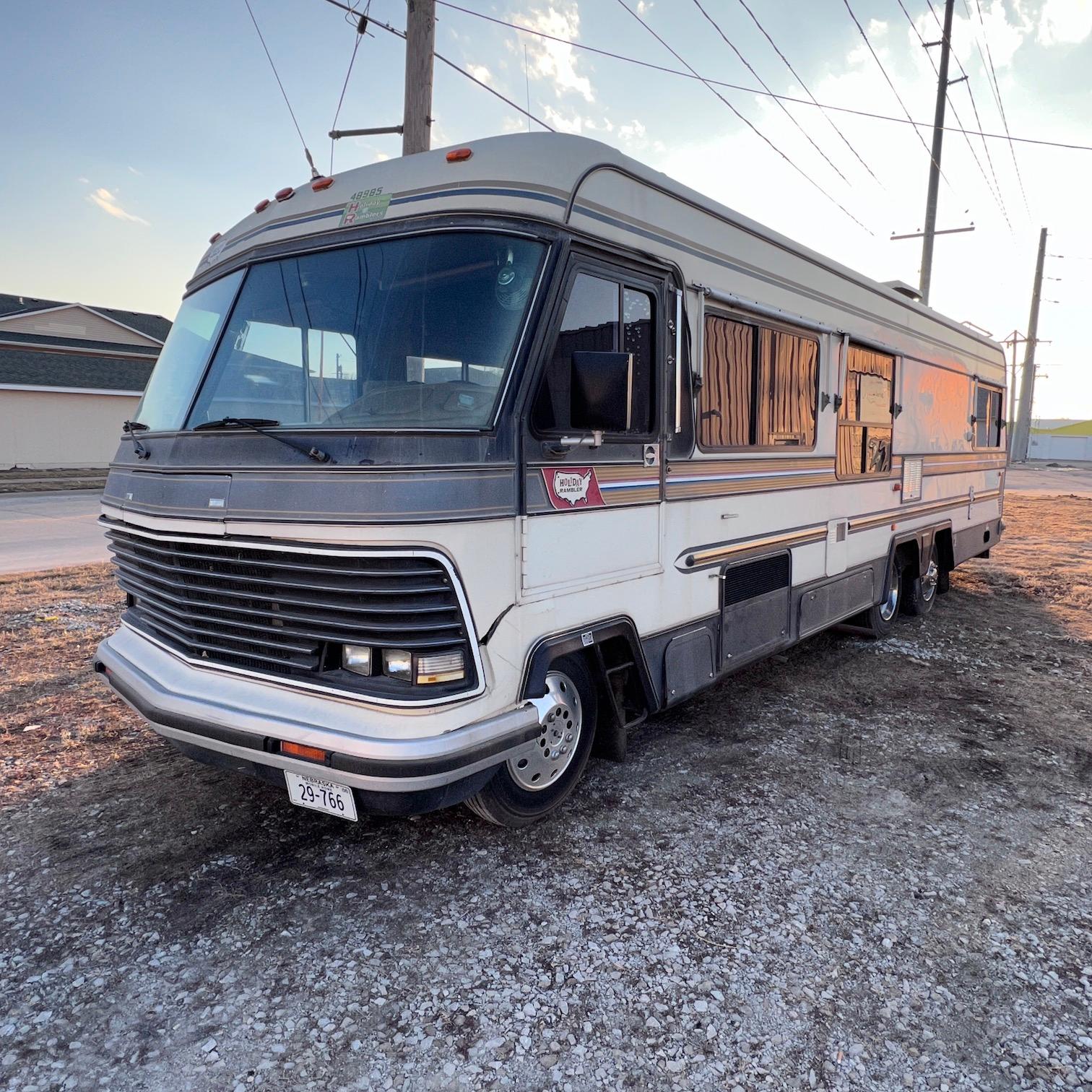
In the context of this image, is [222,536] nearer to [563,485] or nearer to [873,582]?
[563,485]

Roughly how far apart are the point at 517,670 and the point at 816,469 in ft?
10.5

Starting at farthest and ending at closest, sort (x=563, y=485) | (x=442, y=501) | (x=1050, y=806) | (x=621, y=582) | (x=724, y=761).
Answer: (x=724, y=761) → (x=1050, y=806) → (x=621, y=582) → (x=563, y=485) → (x=442, y=501)

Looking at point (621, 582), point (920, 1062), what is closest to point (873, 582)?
point (621, 582)

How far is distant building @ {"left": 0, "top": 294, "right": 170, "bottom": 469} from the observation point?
2538cm

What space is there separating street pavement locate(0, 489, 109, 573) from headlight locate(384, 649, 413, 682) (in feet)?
28.6

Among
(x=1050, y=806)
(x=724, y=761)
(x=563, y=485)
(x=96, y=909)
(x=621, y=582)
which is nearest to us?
(x=96, y=909)

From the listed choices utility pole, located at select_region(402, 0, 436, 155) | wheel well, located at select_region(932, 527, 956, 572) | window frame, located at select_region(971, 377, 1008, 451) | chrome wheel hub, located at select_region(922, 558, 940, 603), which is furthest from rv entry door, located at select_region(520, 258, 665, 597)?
window frame, located at select_region(971, 377, 1008, 451)

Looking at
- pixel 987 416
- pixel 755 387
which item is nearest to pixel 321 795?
pixel 755 387

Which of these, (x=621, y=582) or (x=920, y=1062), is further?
(x=621, y=582)

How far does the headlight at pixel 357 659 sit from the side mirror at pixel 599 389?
1.16 metres

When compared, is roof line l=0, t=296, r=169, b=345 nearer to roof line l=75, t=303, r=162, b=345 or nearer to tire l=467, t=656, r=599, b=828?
roof line l=75, t=303, r=162, b=345

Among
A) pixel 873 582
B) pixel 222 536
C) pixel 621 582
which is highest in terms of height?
pixel 222 536

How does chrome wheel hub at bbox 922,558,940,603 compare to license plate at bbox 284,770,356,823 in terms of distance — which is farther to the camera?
chrome wheel hub at bbox 922,558,940,603

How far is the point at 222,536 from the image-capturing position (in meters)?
3.09
